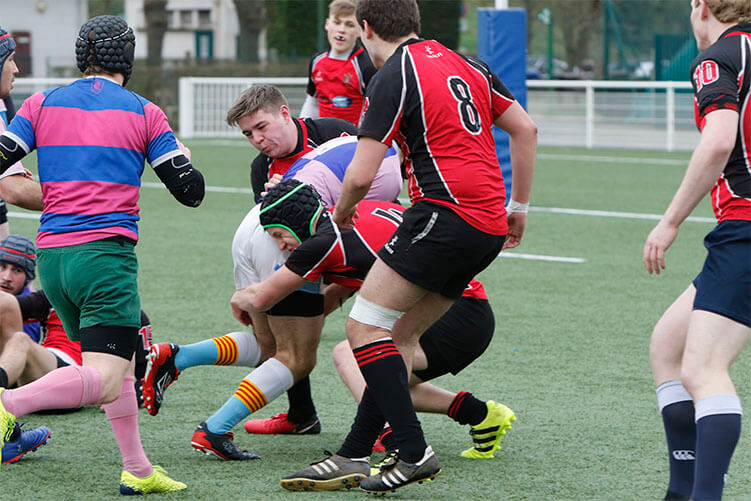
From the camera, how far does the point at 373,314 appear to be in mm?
3951

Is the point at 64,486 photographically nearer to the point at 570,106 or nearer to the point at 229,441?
the point at 229,441

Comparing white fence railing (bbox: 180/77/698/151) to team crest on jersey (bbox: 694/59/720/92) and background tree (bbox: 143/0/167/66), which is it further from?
team crest on jersey (bbox: 694/59/720/92)

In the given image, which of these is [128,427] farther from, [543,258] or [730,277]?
[543,258]

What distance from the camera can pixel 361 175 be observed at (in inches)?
151

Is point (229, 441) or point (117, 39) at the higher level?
point (117, 39)

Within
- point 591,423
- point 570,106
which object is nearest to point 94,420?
point 591,423

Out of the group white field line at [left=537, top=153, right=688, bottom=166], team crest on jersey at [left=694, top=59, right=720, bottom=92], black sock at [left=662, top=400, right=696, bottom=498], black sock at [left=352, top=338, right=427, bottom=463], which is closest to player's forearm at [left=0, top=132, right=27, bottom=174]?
black sock at [left=352, top=338, right=427, bottom=463]

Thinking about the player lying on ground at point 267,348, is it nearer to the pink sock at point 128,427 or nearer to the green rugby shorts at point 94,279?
the pink sock at point 128,427

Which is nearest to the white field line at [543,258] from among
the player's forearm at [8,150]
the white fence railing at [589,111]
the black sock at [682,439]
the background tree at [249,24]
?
the black sock at [682,439]

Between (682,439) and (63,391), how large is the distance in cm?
206

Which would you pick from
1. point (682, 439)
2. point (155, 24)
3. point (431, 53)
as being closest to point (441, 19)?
point (155, 24)

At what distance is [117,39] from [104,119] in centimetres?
31

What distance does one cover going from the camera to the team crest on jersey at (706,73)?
3.37 metres

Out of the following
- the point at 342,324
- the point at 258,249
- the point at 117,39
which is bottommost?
the point at 342,324
